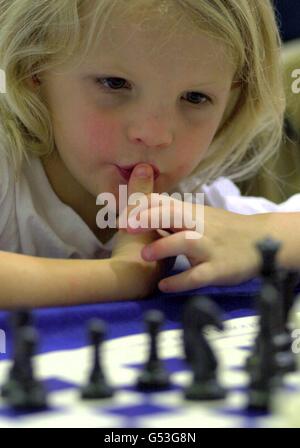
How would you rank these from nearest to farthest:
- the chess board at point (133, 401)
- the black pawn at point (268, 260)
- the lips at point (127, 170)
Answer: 1. the chess board at point (133, 401)
2. the black pawn at point (268, 260)
3. the lips at point (127, 170)

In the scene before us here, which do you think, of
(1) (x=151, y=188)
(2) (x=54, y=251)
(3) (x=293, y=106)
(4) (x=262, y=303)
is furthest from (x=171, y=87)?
(3) (x=293, y=106)

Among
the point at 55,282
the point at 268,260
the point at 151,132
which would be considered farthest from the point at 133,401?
the point at 151,132

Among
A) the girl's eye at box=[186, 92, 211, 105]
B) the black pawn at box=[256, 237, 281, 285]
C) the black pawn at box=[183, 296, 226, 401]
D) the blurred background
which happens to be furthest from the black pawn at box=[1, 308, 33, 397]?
the blurred background

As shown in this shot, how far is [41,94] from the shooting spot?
1.47 metres

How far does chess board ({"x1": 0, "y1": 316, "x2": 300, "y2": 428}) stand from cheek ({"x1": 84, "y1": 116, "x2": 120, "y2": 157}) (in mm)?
538

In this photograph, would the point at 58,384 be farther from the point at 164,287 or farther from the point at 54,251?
the point at 54,251

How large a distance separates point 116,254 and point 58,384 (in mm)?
518

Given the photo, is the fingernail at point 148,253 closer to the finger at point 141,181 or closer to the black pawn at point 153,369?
the finger at point 141,181

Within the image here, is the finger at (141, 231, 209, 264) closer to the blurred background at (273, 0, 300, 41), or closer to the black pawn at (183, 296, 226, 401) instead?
the black pawn at (183, 296, 226, 401)

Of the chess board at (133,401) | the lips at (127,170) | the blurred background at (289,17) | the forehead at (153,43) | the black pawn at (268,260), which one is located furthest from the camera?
the blurred background at (289,17)

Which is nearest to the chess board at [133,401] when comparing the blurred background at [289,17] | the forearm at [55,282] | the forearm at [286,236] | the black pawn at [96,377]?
the black pawn at [96,377]

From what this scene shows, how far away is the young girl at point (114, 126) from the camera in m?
1.18

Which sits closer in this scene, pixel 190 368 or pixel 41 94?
pixel 190 368

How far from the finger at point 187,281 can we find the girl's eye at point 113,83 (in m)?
0.31
